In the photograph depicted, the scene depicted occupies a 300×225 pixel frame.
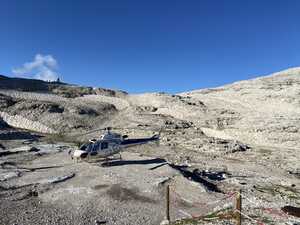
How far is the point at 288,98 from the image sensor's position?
5700cm

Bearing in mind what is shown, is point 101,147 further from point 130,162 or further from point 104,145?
point 130,162

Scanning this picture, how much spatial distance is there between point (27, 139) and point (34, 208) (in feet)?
83.7

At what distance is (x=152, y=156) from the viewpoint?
31.7m

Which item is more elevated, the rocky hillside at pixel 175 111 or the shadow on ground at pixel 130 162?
the rocky hillside at pixel 175 111

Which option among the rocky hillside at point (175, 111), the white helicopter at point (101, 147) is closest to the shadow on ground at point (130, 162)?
the white helicopter at point (101, 147)

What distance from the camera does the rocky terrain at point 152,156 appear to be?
16922mm

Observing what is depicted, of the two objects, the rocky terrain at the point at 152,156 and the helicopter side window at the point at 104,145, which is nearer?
the rocky terrain at the point at 152,156

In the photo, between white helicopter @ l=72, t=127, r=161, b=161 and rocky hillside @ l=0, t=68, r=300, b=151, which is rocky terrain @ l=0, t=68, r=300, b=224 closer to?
rocky hillside @ l=0, t=68, r=300, b=151

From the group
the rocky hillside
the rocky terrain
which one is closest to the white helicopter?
the rocky terrain

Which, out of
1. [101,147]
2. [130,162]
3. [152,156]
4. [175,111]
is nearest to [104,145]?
[101,147]

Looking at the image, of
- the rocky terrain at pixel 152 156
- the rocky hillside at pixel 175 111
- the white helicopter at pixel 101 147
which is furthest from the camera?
the rocky hillside at pixel 175 111

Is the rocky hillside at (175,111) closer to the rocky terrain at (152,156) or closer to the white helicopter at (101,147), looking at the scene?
the rocky terrain at (152,156)

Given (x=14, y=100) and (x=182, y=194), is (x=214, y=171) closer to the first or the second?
(x=182, y=194)

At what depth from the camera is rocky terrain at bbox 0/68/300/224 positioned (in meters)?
16.9
